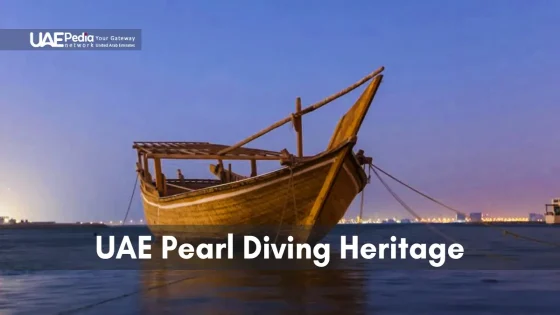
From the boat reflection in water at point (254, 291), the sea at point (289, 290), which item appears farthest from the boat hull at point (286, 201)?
the boat reflection in water at point (254, 291)

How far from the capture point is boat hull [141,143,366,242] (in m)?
25.2

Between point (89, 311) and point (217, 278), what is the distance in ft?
20.1

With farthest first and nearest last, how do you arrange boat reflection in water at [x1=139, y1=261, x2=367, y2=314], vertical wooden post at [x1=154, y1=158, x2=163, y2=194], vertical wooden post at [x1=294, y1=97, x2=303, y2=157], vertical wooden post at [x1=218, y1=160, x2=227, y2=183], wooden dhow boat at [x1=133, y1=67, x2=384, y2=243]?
vertical wooden post at [x1=218, y1=160, x2=227, y2=183] < vertical wooden post at [x1=154, y1=158, x2=163, y2=194] < vertical wooden post at [x1=294, y1=97, x2=303, y2=157] < wooden dhow boat at [x1=133, y1=67, x2=384, y2=243] < boat reflection in water at [x1=139, y1=261, x2=367, y2=314]

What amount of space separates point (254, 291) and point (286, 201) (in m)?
11.6

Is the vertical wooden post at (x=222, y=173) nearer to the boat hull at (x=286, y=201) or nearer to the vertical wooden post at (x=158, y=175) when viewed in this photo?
the vertical wooden post at (x=158, y=175)

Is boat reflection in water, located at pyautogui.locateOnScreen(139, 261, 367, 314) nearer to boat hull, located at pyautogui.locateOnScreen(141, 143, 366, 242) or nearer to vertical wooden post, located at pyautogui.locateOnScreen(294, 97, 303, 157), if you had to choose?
boat hull, located at pyautogui.locateOnScreen(141, 143, 366, 242)

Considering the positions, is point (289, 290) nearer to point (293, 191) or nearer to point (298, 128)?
point (293, 191)

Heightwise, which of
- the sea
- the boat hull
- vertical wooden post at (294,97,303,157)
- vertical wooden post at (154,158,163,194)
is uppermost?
vertical wooden post at (294,97,303,157)

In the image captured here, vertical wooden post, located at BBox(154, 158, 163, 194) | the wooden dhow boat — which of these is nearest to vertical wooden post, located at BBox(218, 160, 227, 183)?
vertical wooden post, located at BBox(154, 158, 163, 194)

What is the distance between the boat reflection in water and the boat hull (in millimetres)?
5999

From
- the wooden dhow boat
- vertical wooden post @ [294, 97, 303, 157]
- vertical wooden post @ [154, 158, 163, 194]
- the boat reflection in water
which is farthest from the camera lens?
vertical wooden post @ [154, 158, 163, 194]

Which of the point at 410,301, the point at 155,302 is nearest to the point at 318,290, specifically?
the point at 410,301

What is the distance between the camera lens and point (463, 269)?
787 inches

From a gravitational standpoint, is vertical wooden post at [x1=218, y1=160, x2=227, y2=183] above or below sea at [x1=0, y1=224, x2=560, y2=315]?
above
